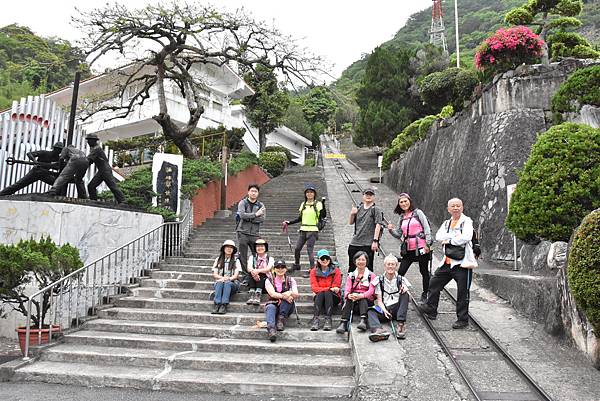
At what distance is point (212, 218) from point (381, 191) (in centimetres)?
923

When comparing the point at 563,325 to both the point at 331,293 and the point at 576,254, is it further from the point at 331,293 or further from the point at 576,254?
the point at 331,293

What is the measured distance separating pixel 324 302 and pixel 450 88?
43.4ft

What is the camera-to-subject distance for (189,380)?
4.96m

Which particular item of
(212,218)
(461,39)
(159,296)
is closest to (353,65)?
(461,39)

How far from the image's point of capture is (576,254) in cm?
455

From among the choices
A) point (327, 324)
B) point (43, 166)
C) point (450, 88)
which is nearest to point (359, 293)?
point (327, 324)

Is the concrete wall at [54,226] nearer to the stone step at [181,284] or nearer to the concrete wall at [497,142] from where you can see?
the stone step at [181,284]

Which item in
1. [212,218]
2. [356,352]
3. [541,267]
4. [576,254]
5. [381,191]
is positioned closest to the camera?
[576,254]

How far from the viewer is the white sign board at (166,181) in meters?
10.7

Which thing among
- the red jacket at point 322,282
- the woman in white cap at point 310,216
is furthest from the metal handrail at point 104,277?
the red jacket at point 322,282

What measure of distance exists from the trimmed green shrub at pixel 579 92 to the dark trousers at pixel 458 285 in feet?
16.9

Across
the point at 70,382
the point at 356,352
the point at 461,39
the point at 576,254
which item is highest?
the point at 461,39

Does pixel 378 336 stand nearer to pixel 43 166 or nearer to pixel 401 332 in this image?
pixel 401 332

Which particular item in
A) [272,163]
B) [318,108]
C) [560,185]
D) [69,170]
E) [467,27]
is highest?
[467,27]
